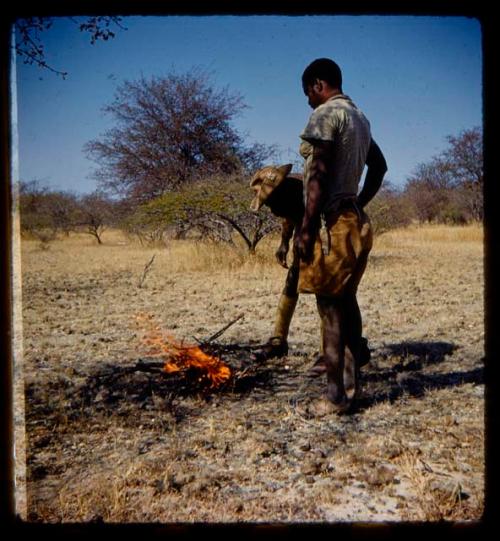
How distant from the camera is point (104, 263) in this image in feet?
42.9

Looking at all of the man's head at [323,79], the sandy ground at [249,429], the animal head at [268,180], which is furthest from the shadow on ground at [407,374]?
the man's head at [323,79]

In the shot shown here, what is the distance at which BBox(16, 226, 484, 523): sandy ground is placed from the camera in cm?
215

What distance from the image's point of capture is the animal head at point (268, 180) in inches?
127

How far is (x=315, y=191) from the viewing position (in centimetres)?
284

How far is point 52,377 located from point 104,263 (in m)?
9.54

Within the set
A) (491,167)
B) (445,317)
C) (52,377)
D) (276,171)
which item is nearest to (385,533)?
(491,167)

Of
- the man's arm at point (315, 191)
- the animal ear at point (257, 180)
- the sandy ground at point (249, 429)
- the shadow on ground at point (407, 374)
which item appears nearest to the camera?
the sandy ground at point (249, 429)

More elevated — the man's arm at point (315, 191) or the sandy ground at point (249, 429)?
the man's arm at point (315, 191)

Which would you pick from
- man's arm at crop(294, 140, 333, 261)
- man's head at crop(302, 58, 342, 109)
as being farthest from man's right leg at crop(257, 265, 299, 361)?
man's head at crop(302, 58, 342, 109)

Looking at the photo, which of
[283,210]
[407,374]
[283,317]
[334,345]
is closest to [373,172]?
[283,210]

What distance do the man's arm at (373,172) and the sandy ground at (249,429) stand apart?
4.35 feet

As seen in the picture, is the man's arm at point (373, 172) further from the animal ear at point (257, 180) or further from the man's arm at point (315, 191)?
the animal ear at point (257, 180)

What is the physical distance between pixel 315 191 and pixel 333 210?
192 millimetres

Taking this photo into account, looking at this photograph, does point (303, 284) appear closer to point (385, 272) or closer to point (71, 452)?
point (71, 452)
